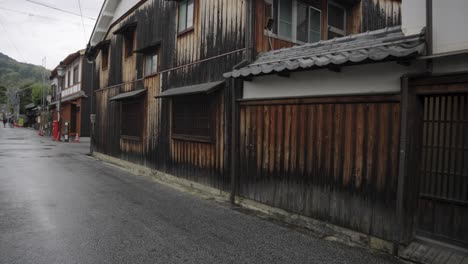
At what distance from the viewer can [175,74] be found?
1112 centimetres

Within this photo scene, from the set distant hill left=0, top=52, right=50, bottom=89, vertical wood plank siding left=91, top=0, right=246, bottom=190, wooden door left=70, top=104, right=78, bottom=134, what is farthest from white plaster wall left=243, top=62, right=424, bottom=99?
distant hill left=0, top=52, right=50, bottom=89

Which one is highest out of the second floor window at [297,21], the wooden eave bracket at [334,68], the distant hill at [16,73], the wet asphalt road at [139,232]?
the distant hill at [16,73]

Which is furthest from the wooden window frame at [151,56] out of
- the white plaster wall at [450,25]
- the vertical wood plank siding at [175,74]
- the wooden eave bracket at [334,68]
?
the white plaster wall at [450,25]

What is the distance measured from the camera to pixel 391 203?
16.5 ft

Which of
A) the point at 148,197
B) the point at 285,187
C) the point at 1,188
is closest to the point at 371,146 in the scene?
the point at 285,187

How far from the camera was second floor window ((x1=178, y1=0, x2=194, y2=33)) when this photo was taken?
34.6 feet

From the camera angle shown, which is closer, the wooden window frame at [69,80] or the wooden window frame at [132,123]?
the wooden window frame at [132,123]

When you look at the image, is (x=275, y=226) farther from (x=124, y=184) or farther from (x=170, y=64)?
(x=170, y=64)

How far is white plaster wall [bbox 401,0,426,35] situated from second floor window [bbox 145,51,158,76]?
9468mm

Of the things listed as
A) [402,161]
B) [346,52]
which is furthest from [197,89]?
[402,161]

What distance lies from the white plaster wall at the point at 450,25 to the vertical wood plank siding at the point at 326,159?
1.05 meters

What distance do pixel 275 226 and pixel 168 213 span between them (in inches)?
95.5

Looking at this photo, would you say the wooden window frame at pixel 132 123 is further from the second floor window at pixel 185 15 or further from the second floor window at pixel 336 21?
Result: the second floor window at pixel 336 21

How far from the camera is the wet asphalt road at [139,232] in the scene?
4.78 meters
